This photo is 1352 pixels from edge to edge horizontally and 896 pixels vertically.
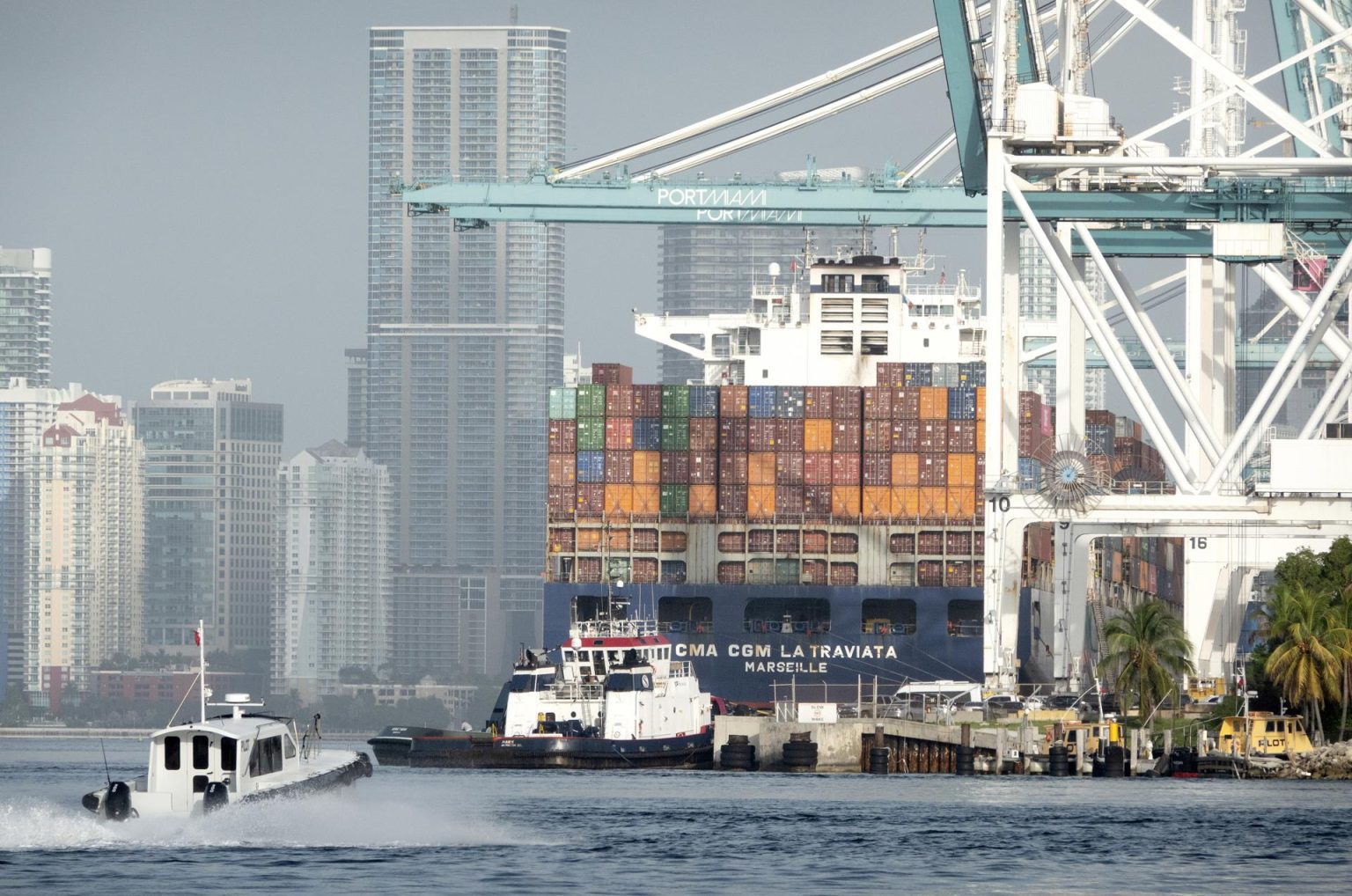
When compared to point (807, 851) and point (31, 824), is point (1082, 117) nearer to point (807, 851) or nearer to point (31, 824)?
point (807, 851)

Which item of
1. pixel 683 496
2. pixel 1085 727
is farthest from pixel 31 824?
pixel 683 496

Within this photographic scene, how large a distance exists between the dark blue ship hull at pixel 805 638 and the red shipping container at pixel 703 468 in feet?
12.7

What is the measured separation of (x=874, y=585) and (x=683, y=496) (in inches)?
301

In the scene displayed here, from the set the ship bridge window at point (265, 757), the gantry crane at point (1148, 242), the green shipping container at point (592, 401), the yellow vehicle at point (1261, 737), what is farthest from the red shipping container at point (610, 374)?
the ship bridge window at point (265, 757)

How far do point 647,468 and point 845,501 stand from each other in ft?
24.1

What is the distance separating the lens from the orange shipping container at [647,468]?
92.3 metres

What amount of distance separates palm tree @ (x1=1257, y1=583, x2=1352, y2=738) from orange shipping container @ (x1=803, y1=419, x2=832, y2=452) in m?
27.9

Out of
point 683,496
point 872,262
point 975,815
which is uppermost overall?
point 872,262

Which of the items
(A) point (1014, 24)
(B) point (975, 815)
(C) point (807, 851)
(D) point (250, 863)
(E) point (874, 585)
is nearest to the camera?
(D) point (250, 863)

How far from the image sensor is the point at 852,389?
92.2m

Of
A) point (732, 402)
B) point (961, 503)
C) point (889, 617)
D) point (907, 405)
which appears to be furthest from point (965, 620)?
point (732, 402)

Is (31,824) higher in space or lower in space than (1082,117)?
lower

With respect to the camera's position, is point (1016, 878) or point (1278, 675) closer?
point (1016, 878)

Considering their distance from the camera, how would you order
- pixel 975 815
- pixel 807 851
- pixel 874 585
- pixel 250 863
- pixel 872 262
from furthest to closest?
pixel 872 262
pixel 874 585
pixel 975 815
pixel 807 851
pixel 250 863
